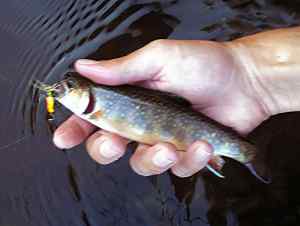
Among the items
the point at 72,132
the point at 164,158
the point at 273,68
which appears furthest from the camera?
the point at 273,68

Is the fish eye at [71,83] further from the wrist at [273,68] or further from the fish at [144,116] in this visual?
the wrist at [273,68]

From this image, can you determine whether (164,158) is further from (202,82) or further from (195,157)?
(202,82)

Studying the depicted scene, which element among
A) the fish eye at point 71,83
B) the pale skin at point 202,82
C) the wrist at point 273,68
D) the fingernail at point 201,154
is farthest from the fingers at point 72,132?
the wrist at point 273,68

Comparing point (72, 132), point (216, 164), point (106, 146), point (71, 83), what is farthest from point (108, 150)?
point (216, 164)

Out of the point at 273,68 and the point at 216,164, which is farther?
the point at 273,68

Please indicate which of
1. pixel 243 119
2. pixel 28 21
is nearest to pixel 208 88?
pixel 243 119

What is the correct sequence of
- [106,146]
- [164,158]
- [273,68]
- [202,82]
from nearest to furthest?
[164,158]
[106,146]
[202,82]
[273,68]

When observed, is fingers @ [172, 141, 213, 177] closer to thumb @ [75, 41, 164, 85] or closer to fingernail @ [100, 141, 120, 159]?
fingernail @ [100, 141, 120, 159]

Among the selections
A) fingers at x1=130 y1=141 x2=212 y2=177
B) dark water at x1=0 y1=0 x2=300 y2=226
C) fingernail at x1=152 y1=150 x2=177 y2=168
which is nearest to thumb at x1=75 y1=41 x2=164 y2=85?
fingers at x1=130 y1=141 x2=212 y2=177
